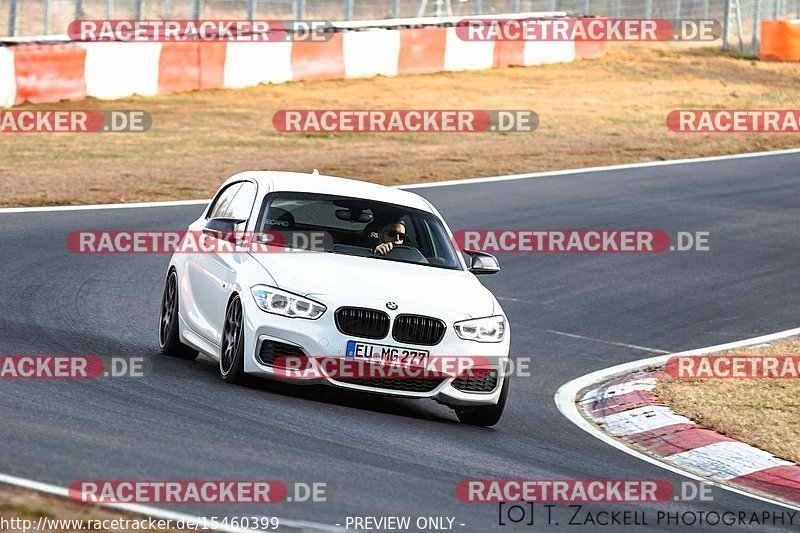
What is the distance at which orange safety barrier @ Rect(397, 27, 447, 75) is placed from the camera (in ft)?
113

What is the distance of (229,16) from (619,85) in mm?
9724

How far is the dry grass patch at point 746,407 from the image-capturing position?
33.6ft

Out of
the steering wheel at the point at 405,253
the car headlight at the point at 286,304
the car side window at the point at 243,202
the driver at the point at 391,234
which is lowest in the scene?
the car headlight at the point at 286,304

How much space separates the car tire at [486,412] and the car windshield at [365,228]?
1120 mm

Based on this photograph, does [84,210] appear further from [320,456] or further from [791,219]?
[320,456]

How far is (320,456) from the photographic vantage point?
26.1 feet

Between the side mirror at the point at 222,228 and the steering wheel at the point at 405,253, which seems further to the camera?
the steering wheel at the point at 405,253

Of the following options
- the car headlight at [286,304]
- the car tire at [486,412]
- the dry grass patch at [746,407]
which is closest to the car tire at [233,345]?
the car headlight at [286,304]

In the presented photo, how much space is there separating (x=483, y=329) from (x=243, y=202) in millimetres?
2338

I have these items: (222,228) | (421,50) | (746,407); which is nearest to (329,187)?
(222,228)

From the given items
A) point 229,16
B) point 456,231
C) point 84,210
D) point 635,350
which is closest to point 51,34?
point 229,16

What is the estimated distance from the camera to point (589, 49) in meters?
40.5

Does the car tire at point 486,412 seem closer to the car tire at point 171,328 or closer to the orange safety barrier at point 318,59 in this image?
the car tire at point 171,328

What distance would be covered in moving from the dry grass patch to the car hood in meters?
1.92
